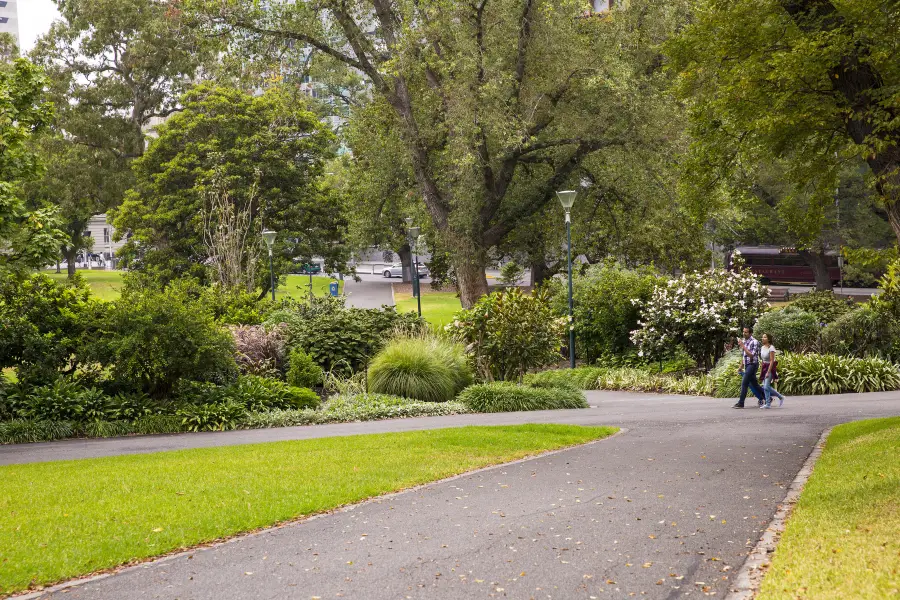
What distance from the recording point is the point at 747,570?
6.50 meters

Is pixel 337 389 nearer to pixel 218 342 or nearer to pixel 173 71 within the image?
pixel 218 342

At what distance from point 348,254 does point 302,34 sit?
16.0 metres

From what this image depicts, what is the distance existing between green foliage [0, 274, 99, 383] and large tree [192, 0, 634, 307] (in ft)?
38.8

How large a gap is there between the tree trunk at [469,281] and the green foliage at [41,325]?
14.7 m

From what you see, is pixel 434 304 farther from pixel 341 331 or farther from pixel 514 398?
pixel 514 398

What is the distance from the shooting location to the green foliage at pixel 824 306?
85.0 ft

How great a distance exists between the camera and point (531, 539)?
7.36 m

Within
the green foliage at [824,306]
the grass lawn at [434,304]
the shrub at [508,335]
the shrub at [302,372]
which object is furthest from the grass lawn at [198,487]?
the grass lawn at [434,304]

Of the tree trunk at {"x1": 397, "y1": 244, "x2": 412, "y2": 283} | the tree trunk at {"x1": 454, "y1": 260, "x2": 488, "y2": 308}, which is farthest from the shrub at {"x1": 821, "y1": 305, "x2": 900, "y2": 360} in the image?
the tree trunk at {"x1": 397, "y1": 244, "x2": 412, "y2": 283}

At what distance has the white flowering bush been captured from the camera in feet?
75.2

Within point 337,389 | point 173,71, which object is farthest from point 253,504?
point 173,71

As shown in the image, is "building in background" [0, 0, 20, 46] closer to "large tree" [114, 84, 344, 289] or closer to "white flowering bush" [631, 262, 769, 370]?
"large tree" [114, 84, 344, 289]

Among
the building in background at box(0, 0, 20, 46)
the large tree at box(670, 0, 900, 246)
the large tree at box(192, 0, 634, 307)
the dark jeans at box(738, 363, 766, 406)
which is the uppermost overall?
the building in background at box(0, 0, 20, 46)

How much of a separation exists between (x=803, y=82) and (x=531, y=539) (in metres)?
7.63
